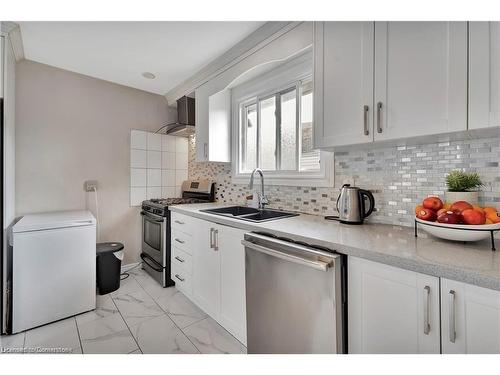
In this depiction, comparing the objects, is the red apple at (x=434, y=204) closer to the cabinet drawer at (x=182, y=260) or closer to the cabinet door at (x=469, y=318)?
the cabinet door at (x=469, y=318)

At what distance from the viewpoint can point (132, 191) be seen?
10.2 ft

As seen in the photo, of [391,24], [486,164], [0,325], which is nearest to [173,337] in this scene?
[0,325]

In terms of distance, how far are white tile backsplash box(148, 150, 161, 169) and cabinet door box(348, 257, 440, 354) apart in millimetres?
2888

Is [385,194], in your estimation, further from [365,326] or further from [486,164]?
[365,326]

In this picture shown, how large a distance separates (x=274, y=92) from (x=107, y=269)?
246 cm

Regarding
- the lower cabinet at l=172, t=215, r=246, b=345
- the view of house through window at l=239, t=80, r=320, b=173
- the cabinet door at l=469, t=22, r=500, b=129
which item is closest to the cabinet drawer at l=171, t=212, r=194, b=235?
the lower cabinet at l=172, t=215, r=246, b=345

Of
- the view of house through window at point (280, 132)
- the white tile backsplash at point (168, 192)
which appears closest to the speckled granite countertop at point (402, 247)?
the view of house through window at point (280, 132)

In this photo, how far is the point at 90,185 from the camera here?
9.11 feet

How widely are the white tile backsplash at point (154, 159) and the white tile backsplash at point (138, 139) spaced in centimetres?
12

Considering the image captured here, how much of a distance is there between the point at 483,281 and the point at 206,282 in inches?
67.7

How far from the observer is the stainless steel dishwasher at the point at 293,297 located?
1092mm

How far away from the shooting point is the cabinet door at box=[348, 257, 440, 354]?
0.86 metres

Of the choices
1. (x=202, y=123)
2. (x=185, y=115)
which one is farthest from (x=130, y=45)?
(x=185, y=115)

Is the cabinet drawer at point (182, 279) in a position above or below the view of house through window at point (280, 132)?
below
